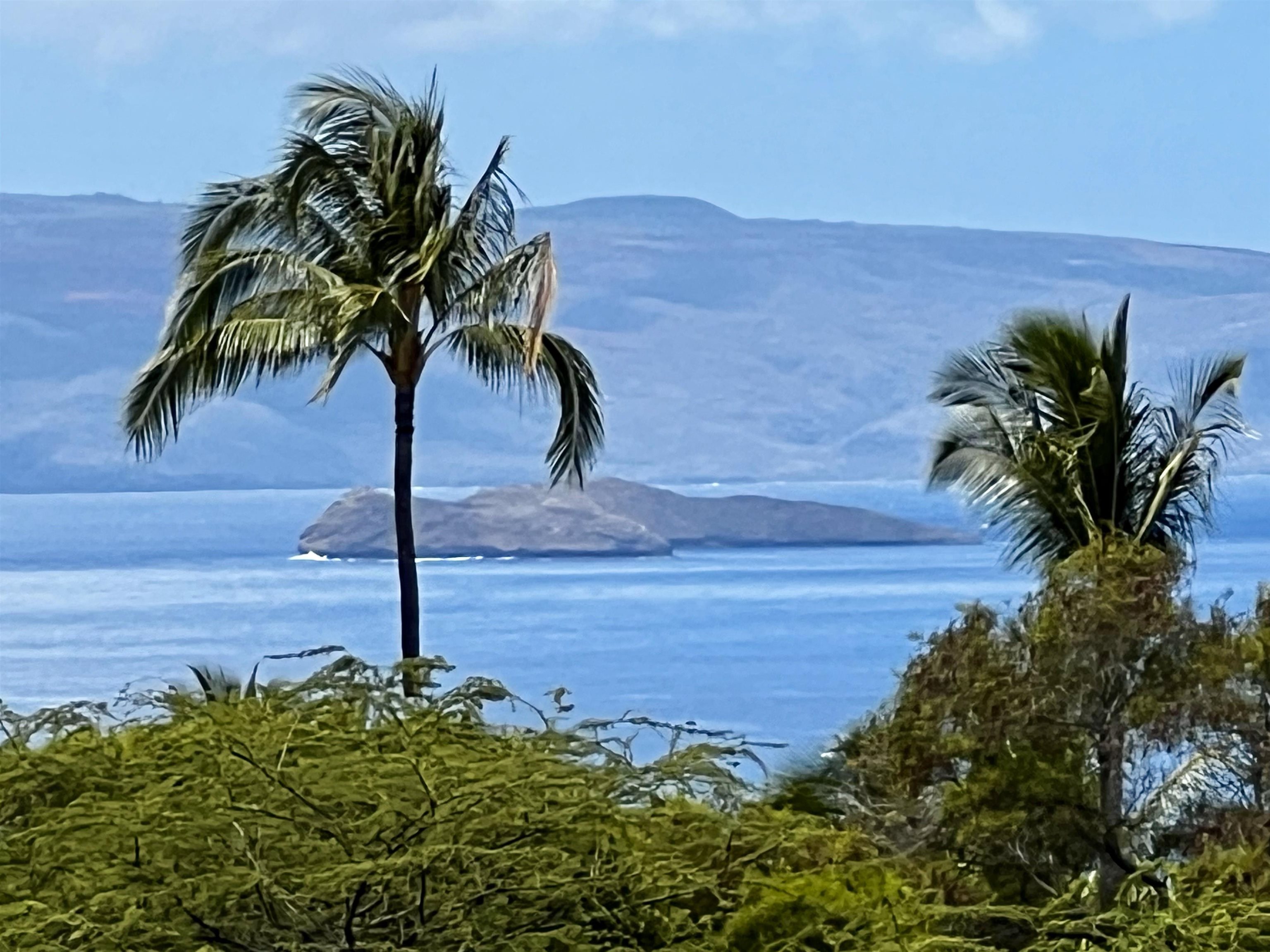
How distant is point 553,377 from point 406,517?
1685mm

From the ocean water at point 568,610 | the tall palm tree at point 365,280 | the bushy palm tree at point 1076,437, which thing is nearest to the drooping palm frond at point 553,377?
the tall palm tree at point 365,280

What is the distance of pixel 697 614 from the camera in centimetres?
4772

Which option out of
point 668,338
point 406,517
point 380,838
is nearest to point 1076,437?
point 406,517

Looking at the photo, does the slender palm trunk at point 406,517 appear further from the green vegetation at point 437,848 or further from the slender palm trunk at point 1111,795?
the green vegetation at point 437,848

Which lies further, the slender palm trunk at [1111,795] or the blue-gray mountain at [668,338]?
the blue-gray mountain at [668,338]

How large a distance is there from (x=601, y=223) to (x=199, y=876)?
6560 centimetres

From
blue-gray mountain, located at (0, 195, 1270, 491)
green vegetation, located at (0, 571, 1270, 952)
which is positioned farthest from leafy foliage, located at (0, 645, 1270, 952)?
blue-gray mountain, located at (0, 195, 1270, 491)

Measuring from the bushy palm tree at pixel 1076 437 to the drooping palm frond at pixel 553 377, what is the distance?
2.57 meters

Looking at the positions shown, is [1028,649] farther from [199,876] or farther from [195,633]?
[195,633]

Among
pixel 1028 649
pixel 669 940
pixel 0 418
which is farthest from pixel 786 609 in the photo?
pixel 669 940

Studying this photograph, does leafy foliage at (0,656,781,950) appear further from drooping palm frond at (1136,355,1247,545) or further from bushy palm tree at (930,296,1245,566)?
drooping palm frond at (1136,355,1247,545)

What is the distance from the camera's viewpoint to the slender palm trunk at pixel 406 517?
14.4 m

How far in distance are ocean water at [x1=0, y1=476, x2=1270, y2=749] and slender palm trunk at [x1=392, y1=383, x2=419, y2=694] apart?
12.7m

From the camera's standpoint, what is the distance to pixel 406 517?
1523 cm
